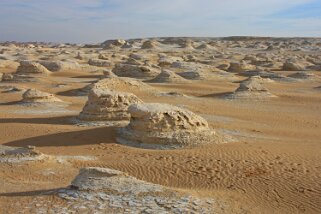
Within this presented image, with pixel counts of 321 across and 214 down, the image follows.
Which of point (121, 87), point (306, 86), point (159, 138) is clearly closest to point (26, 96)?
point (121, 87)

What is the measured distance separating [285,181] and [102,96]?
29.0ft

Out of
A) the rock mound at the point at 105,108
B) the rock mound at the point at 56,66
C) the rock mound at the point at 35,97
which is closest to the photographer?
the rock mound at the point at 105,108

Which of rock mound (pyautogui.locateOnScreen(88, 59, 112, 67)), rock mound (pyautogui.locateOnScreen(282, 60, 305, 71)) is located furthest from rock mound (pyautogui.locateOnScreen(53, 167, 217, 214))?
rock mound (pyautogui.locateOnScreen(282, 60, 305, 71))

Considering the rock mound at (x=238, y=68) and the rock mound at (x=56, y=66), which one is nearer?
the rock mound at (x=56, y=66)

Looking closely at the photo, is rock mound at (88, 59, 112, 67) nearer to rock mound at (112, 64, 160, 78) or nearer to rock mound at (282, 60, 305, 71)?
rock mound at (112, 64, 160, 78)

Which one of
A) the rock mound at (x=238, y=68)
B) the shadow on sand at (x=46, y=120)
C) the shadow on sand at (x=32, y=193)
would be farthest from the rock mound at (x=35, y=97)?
the rock mound at (x=238, y=68)

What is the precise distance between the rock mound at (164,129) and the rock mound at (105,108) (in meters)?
2.52

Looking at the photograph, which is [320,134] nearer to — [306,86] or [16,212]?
[16,212]

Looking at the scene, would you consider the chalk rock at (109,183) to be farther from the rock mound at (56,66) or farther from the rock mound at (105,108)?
the rock mound at (56,66)

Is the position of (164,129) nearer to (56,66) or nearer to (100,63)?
(56,66)

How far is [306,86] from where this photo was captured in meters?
35.8

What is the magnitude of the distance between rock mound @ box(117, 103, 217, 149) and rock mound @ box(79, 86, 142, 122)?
2.52 m

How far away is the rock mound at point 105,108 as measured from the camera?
17.9 m

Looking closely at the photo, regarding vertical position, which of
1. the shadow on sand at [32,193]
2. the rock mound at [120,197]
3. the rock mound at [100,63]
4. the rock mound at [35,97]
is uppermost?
the rock mound at [120,197]
